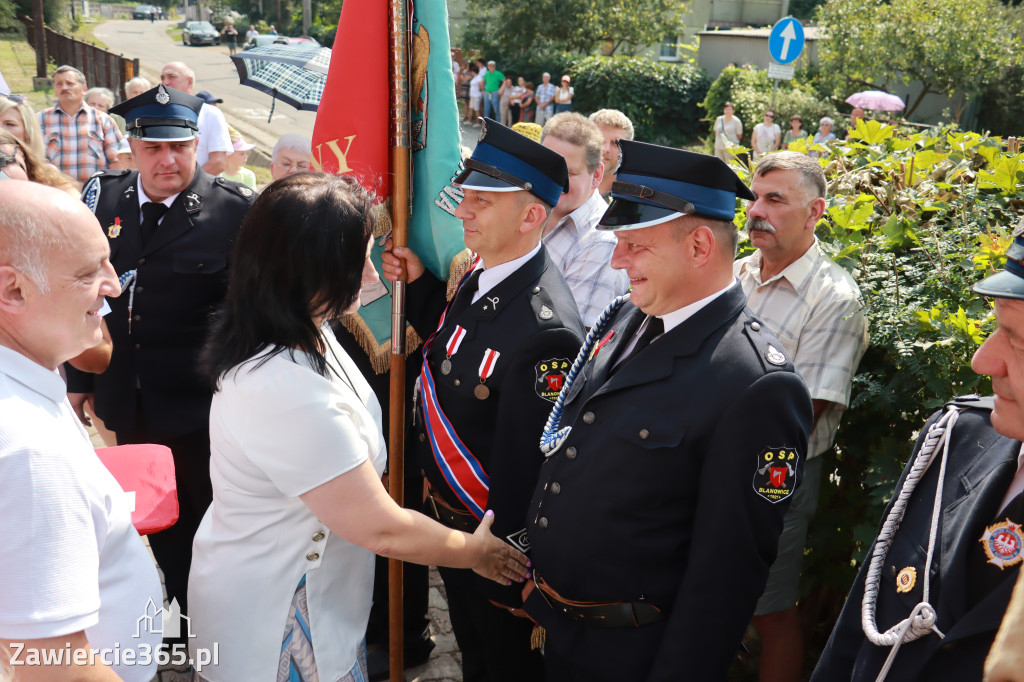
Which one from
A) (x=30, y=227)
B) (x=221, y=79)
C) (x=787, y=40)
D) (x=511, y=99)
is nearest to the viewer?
(x=30, y=227)

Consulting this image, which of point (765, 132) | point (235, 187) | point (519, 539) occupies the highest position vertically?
point (235, 187)

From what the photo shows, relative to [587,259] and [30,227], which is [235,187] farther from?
[30,227]

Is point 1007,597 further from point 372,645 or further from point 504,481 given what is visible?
point 372,645

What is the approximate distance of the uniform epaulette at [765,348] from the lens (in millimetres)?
2093

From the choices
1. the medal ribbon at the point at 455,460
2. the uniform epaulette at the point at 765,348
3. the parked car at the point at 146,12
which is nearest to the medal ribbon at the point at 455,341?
the medal ribbon at the point at 455,460

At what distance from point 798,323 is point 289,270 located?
6.69 feet

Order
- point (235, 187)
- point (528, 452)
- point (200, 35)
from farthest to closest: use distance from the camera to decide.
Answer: point (200, 35)
point (235, 187)
point (528, 452)

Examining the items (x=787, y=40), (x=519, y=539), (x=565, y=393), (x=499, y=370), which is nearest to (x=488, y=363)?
(x=499, y=370)

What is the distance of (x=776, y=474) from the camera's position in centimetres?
204

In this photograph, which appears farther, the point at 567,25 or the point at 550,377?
the point at 567,25

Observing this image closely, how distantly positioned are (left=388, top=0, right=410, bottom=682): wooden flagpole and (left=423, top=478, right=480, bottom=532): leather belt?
18cm

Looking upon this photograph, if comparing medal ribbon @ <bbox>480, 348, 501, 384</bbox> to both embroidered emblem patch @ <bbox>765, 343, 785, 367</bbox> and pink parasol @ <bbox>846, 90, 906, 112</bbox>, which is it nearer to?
embroidered emblem patch @ <bbox>765, 343, 785, 367</bbox>

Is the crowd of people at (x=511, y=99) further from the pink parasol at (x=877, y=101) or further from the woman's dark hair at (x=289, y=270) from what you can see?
the woman's dark hair at (x=289, y=270)

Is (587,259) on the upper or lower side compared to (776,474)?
lower
